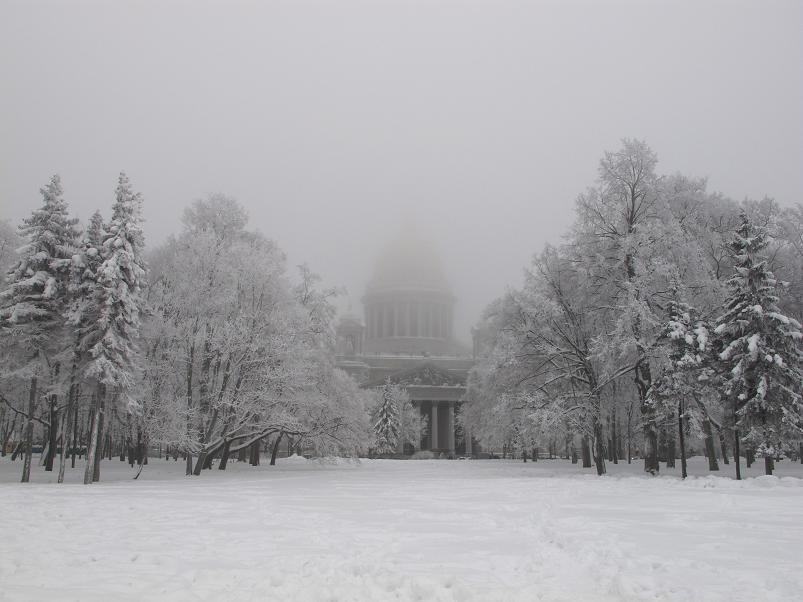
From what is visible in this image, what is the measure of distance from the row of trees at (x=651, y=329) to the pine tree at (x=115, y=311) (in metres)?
16.2

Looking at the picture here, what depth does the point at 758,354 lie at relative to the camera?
85.6 feet

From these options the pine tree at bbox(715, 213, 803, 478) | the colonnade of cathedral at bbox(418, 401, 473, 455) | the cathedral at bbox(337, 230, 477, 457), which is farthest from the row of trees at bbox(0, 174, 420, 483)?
the colonnade of cathedral at bbox(418, 401, 473, 455)

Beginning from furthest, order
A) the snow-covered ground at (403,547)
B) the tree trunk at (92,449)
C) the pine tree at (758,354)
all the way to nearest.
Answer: the pine tree at (758,354) < the tree trunk at (92,449) < the snow-covered ground at (403,547)

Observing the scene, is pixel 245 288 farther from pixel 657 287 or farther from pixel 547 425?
pixel 657 287

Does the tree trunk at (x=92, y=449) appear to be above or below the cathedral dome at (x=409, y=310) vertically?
below

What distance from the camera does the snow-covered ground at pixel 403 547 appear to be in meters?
8.12

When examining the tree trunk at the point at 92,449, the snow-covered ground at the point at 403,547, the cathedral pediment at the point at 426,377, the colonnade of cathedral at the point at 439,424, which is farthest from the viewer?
the colonnade of cathedral at the point at 439,424

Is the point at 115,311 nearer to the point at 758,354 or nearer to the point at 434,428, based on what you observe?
the point at 758,354

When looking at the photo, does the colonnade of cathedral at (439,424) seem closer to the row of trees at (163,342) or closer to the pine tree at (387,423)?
the pine tree at (387,423)

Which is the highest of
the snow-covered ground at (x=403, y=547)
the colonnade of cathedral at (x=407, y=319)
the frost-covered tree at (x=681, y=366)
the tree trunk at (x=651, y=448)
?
the colonnade of cathedral at (x=407, y=319)

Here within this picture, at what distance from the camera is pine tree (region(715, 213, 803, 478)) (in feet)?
85.8

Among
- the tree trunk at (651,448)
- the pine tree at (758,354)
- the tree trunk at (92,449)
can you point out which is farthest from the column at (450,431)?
the tree trunk at (92,449)

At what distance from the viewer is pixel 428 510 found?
1592 cm

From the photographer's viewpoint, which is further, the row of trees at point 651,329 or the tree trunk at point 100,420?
the row of trees at point 651,329
